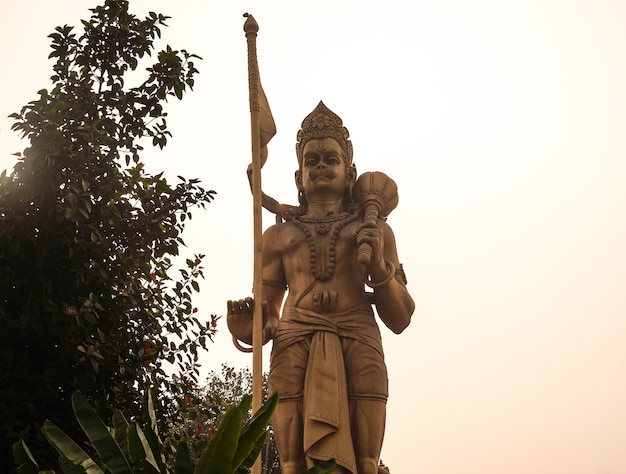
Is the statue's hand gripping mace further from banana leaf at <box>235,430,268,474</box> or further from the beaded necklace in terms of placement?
banana leaf at <box>235,430,268,474</box>

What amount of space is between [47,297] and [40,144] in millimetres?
1184

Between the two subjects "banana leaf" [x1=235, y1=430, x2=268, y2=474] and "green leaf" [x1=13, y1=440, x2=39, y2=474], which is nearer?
"green leaf" [x1=13, y1=440, x2=39, y2=474]

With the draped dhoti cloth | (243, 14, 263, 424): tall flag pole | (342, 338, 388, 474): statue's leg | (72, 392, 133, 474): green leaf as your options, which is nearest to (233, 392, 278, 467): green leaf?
(72, 392, 133, 474): green leaf

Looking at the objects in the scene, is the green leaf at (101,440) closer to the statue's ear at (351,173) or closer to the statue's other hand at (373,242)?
the statue's other hand at (373,242)

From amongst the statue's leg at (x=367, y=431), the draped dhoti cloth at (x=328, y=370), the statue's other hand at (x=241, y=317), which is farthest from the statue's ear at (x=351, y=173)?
the statue's leg at (x=367, y=431)

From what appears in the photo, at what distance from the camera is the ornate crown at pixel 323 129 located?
8930mm

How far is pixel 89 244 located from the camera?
8.43 meters

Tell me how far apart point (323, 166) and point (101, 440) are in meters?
3.49

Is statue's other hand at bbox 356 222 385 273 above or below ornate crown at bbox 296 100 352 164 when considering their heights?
below

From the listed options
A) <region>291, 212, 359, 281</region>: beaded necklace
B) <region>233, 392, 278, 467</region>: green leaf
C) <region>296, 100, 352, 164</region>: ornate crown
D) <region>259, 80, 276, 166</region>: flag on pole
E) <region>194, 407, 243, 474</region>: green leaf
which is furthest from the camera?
<region>296, 100, 352, 164</region>: ornate crown

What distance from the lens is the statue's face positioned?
8.84 m

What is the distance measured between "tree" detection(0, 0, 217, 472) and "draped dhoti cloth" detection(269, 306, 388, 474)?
48.3 inches

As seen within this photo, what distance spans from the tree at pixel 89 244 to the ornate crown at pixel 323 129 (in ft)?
3.26

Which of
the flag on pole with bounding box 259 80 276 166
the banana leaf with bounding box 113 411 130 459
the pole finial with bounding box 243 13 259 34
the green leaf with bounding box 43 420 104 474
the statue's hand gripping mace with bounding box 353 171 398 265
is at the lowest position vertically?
the green leaf with bounding box 43 420 104 474
